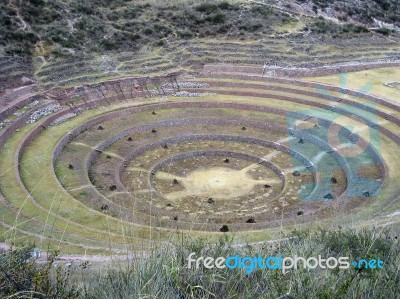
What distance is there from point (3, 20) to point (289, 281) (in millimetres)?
33950

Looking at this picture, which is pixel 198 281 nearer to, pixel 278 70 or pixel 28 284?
pixel 28 284

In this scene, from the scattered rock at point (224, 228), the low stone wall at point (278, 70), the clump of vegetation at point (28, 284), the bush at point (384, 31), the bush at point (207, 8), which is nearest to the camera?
the clump of vegetation at point (28, 284)

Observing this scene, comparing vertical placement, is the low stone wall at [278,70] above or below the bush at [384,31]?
below

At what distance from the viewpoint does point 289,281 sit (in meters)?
7.90

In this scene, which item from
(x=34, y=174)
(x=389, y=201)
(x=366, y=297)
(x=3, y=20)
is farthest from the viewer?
(x=3, y=20)

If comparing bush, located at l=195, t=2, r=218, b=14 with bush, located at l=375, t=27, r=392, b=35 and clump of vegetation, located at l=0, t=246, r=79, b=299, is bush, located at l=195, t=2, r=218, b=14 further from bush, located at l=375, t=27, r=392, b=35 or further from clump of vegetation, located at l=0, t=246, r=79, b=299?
clump of vegetation, located at l=0, t=246, r=79, b=299

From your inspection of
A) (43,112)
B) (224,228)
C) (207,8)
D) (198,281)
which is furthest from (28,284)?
(207,8)

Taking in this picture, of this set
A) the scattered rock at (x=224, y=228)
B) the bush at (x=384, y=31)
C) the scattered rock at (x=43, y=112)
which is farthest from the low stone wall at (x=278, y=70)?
the scattered rock at (x=224, y=228)

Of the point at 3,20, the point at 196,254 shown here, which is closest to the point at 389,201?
the point at 196,254

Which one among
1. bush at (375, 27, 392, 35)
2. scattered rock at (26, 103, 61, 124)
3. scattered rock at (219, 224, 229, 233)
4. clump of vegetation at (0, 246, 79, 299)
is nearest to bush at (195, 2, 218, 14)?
bush at (375, 27, 392, 35)

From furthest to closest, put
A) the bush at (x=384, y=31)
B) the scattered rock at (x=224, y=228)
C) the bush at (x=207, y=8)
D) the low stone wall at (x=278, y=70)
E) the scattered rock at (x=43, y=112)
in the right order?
the bush at (x=384, y=31) → the bush at (x=207, y=8) → the low stone wall at (x=278, y=70) → the scattered rock at (x=43, y=112) → the scattered rock at (x=224, y=228)

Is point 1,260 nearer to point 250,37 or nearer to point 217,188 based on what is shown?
point 217,188

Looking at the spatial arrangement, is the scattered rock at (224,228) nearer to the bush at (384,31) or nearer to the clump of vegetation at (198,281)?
the clump of vegetation at (198,281)

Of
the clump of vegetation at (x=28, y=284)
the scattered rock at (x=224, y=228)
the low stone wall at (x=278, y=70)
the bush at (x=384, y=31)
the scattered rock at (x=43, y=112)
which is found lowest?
the scattered rock at (x=224, y=228)
